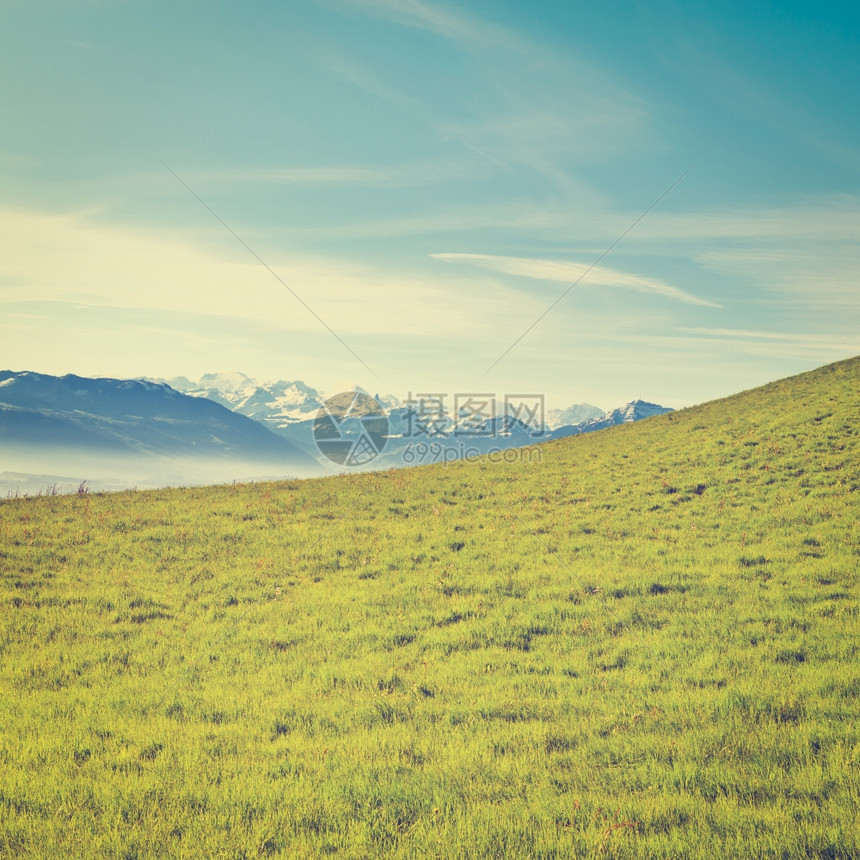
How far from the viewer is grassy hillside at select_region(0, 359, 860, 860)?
838 centimetres

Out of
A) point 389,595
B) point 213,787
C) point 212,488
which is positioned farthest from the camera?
point 212,488

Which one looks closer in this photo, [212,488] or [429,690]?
[429,690]

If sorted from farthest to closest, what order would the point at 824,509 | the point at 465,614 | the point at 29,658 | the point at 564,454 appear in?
the point at 564,454 → the point at 824,509 → the point at 465,614 → the point at 29,658

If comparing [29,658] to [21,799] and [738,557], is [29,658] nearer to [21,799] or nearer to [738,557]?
[21,799]

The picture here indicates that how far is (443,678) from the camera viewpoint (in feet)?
44.8

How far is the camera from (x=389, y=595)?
1925 centimetres

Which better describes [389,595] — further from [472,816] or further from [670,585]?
[472,816]

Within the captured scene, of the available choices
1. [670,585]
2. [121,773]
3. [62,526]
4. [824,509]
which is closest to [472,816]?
[121,773]

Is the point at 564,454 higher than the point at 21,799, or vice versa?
the point at 564,454

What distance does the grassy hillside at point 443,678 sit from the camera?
8.38 m

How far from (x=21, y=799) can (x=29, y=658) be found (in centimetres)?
688

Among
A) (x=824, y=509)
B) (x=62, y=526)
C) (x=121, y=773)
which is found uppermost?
(x=824, y=509)

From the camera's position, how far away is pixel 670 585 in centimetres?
1847

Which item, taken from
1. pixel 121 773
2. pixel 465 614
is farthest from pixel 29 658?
pixel 465 614
